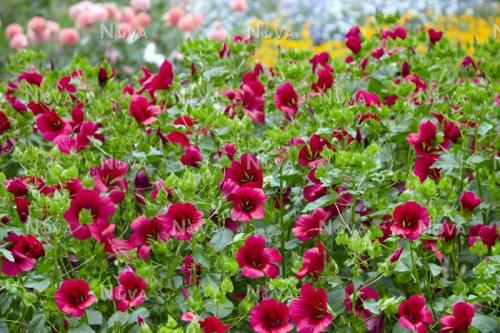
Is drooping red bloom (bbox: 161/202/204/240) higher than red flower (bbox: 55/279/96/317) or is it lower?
higher

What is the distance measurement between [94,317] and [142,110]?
584mm

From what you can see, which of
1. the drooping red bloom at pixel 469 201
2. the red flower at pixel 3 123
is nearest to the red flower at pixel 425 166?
the drooping red bloom at pixel 469 201

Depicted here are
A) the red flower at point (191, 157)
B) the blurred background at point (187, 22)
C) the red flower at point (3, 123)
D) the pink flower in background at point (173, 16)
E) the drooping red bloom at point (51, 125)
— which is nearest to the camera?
the red flower at point (191, 157)

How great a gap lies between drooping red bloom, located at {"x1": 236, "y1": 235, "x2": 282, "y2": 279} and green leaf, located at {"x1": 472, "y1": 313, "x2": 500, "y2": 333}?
0.38 meters

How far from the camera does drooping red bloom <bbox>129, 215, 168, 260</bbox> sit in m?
1.58

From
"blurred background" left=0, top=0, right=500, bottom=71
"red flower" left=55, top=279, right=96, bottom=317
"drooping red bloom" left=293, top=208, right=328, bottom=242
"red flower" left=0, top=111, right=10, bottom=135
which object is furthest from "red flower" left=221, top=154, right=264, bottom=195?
"blurred background" left=0, top=0, right=500, bottom=71

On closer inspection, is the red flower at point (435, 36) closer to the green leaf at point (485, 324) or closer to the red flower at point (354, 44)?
the red flower at point (354, 44)

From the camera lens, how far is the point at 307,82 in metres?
2.18

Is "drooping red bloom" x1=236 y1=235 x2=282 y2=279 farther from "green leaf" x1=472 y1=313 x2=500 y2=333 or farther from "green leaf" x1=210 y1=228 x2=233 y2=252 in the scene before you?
"green leaf" x1=472 y1=313 x2=500 y2=333

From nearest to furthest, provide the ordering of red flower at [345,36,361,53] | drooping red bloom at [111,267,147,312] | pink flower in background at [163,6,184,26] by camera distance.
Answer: drooping red bloom at [111,267,147,312] < red flower at [345,36,361,53] < pink flower in background at [163,6,184,26]

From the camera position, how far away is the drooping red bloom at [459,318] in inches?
57.7

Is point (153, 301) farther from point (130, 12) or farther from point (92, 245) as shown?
point (130, 12)

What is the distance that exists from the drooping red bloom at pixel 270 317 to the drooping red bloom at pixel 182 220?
0.18 metres

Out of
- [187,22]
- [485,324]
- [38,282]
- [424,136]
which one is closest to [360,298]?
[485,324]
